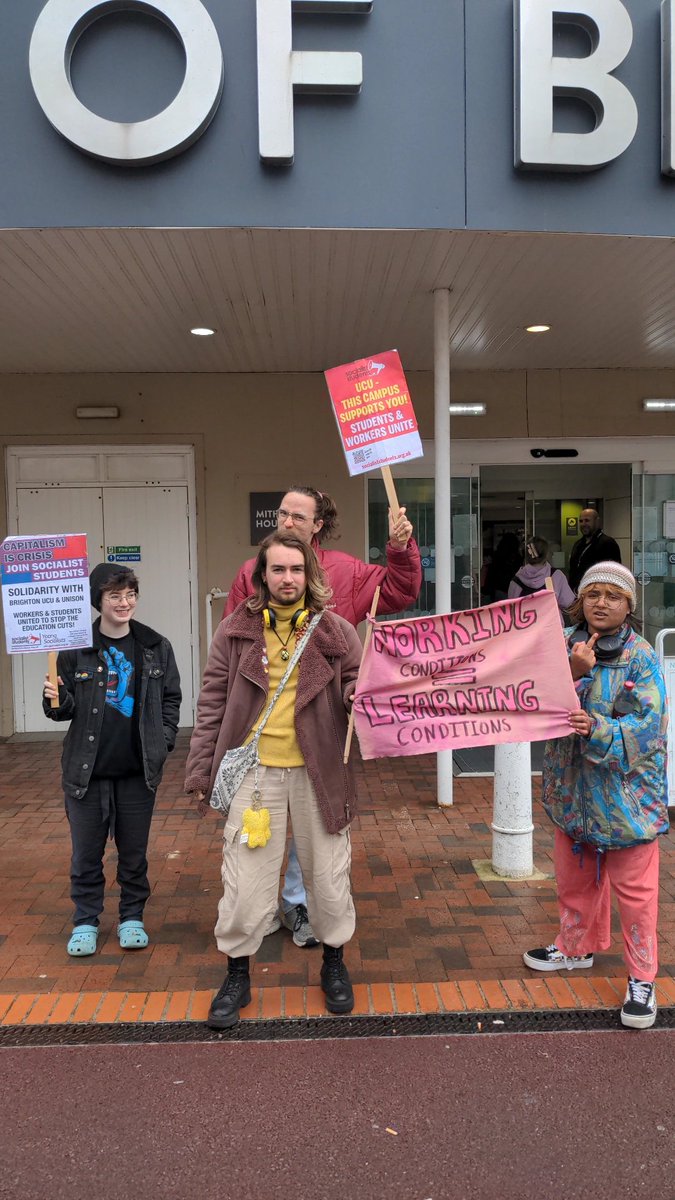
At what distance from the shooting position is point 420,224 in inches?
Answer: 183

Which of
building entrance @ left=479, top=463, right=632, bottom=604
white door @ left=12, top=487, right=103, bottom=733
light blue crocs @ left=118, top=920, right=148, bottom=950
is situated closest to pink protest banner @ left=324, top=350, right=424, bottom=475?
light blue crocs @ left=118, top=920, right=148, bottom=950

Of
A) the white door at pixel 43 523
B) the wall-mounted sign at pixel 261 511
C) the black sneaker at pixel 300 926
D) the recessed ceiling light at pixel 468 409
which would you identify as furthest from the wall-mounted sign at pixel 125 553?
the black sneaker at pixel 300 926

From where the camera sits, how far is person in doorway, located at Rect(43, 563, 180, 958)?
3676 millimetres

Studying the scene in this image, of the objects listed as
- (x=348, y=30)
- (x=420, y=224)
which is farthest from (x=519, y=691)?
(x=348, y=30)

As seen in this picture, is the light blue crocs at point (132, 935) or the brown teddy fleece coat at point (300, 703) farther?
the light blue crocs at point (132, 935)

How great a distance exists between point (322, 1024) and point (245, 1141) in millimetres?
680

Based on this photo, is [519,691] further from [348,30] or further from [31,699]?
[31,699]

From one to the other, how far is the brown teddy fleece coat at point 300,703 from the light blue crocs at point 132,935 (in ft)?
3.44

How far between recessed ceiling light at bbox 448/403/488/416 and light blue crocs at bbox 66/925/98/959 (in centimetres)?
601

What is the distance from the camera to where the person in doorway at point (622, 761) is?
10.2 ft

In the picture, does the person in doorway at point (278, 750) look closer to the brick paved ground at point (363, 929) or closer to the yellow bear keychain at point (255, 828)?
the yellow bear keychain at point (255, 828)

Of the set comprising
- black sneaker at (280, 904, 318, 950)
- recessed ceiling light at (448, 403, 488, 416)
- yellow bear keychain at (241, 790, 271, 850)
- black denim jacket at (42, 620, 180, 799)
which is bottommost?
black sneaker at (280, 904, 318, 950)

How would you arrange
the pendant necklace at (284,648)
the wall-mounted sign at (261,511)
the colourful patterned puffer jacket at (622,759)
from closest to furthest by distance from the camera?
the colourful patterned puffer jacket at (622,759)
the pendant necklace at (284,648)
the wall-mounted sign at (261,511)

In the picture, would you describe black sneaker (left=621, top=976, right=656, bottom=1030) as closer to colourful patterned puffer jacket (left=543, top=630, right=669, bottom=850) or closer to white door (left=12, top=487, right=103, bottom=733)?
colourful patterned puffer jacket (left=543, top=630, right=669, bottom=850)
